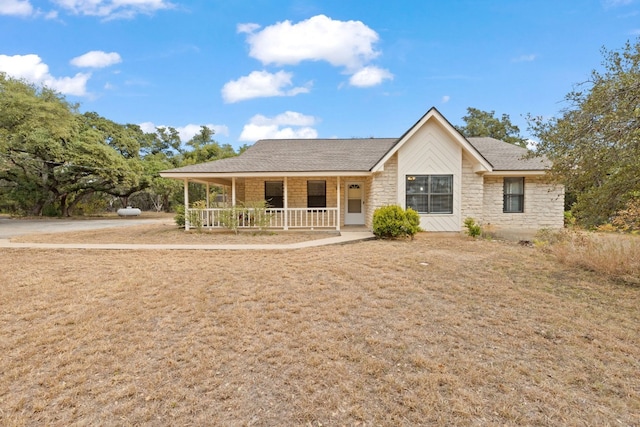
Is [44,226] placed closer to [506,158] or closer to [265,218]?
[265,218]

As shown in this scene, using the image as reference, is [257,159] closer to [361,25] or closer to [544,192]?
[361,25]

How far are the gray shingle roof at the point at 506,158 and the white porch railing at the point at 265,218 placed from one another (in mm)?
6965

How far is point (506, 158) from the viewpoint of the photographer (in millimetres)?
13266

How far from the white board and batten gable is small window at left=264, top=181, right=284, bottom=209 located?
16.2 feet

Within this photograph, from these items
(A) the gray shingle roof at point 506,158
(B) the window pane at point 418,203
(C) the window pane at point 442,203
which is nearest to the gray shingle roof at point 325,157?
(A) the gray shingle roof at point 506,158

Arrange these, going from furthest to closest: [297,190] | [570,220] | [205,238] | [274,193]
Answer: [274,193], [297,190], [205,238], [570,220]

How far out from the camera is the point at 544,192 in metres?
12.5

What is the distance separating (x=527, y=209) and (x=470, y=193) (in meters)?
2.66

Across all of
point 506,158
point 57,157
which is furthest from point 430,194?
point 57,157

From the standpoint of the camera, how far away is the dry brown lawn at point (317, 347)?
8.49 feet

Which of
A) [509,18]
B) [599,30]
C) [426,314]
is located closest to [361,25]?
[509,18]

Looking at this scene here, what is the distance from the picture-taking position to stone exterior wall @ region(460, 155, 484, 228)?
1210 cm

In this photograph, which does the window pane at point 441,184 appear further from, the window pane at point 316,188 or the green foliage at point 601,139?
the green foliage at point 601,139

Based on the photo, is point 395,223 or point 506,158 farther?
point 506,158
